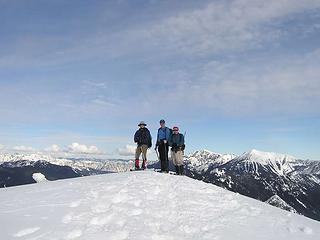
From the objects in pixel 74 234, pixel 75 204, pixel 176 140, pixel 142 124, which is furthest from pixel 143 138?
pixel 74 234

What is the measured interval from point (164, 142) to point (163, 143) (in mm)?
174

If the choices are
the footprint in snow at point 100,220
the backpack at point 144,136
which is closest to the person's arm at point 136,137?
the backpack at point 144,136

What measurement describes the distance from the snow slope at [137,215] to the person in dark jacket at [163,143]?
706cm

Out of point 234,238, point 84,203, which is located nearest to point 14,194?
point 84,203

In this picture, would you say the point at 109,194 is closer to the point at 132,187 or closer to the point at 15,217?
the point at 132,187

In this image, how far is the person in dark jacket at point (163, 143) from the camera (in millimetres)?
27172

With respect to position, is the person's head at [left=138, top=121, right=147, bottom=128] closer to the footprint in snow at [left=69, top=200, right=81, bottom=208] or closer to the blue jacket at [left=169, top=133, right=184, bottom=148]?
the blue jacket at [left=169, top=133, right=184, bottom=148]

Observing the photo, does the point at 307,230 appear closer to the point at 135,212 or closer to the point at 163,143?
the point at 135,212

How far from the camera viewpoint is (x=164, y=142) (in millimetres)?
27219

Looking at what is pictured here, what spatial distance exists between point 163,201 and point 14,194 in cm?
712

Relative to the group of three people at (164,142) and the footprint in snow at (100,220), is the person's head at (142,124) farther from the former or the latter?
the footprint in snow at (100,220)

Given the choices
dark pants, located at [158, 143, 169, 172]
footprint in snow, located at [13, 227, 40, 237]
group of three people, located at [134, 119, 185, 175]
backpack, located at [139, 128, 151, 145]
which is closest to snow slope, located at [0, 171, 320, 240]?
footprint in snow, located at [13, 227, 40, 237]

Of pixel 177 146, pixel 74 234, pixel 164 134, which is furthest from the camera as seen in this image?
pixel 177 146

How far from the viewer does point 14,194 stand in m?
18.5
